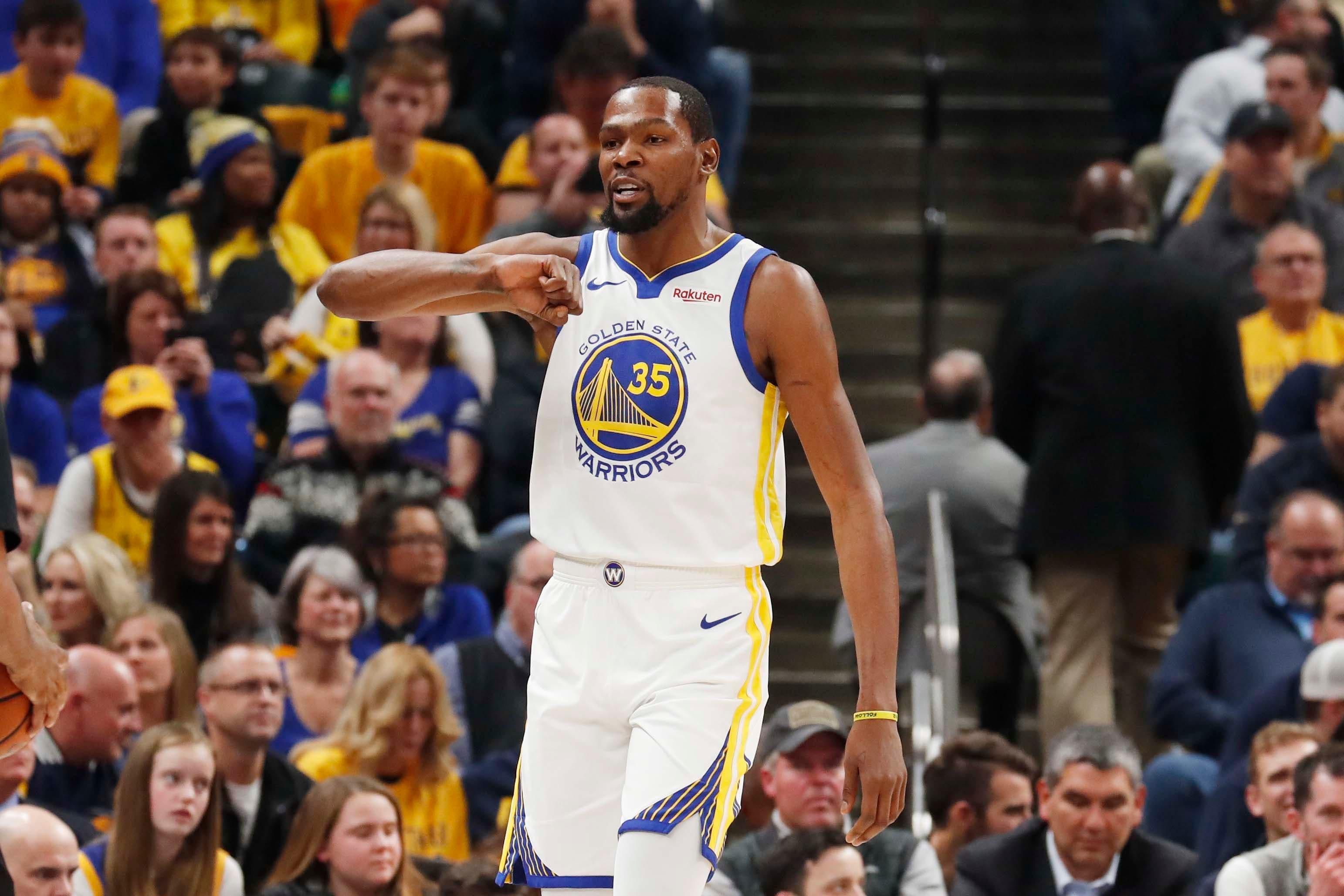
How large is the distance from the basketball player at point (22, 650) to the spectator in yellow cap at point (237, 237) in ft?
20.4

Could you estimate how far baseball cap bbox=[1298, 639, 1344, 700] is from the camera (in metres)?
7.20

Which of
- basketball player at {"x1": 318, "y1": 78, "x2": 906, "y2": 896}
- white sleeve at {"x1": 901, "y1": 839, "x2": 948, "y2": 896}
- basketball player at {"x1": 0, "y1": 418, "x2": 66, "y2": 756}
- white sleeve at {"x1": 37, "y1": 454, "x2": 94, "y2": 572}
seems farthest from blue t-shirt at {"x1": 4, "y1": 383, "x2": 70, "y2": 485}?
basketball player at {"x1": 318, "y1": 78, "x2": 906, "y2": 896}

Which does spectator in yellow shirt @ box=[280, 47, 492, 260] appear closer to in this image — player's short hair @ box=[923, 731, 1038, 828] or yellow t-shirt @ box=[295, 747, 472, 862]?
yellow t-shirt @ box=[295, 747, 472, 862]

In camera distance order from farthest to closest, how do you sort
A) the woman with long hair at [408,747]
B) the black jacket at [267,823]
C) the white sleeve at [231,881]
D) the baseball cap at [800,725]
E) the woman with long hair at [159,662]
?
1. the woman with long hair at [159,662]
2. the woman with long hair at [408,747]
3. the black jacket at [267,823]
4. the baseball cap at [800,725]
5. the white sleeve at [231,881]

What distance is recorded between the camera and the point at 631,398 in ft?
13.7

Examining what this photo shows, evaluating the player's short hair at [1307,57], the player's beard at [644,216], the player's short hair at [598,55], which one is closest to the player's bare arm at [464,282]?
→ the player's beard at [644,216]

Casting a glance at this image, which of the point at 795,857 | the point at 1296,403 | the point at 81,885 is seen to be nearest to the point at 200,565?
the point at 81,885

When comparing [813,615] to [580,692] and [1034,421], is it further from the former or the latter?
[580,692]

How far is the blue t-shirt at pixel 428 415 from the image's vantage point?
925 centimetres

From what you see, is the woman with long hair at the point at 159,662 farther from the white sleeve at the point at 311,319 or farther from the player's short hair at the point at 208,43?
the player's short hair at the point at 208,43

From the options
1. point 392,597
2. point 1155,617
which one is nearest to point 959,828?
point 1155,617

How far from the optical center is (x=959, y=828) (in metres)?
7.43

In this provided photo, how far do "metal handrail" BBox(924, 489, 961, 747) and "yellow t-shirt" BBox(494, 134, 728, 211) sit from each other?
8.09 feet

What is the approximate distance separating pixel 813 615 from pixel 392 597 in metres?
2.21
